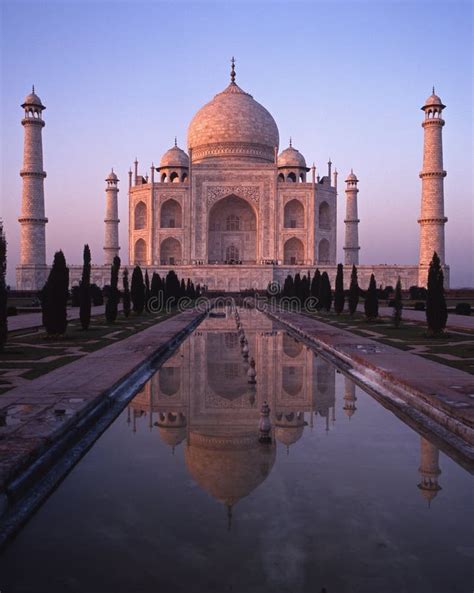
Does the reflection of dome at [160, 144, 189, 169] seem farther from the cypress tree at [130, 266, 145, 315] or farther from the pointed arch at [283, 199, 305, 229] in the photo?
the cypress tree at [130, 266, 145, 315]

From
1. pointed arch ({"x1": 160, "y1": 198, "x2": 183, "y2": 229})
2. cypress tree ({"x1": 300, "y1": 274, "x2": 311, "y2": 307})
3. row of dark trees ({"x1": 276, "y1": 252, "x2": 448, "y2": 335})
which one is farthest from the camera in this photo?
pointed arch ({"x1": 160, "y1": 198, "x2": 183, "y2": 229})

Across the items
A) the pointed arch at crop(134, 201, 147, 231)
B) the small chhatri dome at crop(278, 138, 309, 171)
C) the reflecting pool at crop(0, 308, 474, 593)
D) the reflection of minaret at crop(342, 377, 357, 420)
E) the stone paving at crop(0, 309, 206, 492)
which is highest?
the small chhatri dome at crop(278, 138, 309, 171)

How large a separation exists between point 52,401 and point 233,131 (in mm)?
38717

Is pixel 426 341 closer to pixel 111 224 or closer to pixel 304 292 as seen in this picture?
pixel 304 292

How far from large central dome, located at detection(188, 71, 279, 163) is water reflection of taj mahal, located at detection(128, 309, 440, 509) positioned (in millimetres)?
33750

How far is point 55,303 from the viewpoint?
37.7 ft

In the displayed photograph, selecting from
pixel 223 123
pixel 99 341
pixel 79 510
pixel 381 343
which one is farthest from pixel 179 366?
pixel 223 123

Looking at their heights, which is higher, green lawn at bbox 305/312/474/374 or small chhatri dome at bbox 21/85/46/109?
small chhatri dome at bbox 21/85/46/109

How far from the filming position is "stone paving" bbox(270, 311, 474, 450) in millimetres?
4844

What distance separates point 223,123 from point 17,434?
1583 inches

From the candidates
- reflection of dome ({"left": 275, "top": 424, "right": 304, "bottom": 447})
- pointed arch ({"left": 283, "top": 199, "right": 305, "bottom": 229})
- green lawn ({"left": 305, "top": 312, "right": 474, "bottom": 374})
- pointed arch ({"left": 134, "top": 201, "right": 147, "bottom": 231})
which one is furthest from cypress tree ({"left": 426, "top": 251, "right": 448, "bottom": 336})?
pointed arch ({"left": 134, "top": 201, "right": 147, "bottom": 231})

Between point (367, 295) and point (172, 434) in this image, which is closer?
point (172, 434)

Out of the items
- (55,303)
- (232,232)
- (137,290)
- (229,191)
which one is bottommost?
(55,303)

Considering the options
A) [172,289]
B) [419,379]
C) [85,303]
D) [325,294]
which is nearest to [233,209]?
[172,289]
